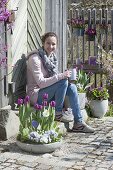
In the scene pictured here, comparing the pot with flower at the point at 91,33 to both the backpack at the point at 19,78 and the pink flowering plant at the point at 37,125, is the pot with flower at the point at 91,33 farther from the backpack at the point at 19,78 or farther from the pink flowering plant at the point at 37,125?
the pink flowering plant at the point at 37,125

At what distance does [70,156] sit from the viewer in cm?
503

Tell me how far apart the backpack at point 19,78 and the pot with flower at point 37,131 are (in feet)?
3.79

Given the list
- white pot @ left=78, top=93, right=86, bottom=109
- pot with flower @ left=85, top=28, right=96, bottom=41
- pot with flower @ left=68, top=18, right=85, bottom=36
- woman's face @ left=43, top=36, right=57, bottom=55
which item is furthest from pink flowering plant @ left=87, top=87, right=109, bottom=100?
pot with flower @ left=68, top=18, right=85, bottom=36

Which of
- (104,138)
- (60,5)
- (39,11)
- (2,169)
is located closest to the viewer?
(2,169)

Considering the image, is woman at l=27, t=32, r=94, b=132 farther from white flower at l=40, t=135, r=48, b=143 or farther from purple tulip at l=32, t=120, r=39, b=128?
white flower at l=40, t=135, r=48, b=143

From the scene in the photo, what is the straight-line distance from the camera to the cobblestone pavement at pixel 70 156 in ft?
15.2

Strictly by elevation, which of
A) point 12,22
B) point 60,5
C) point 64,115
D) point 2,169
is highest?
point 60,5

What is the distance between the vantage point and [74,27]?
9.15m

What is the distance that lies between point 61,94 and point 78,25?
11.2 feet

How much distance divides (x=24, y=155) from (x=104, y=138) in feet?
4.31

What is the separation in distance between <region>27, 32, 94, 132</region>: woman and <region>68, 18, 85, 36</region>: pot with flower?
2.92 metres

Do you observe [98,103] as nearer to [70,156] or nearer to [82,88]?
[82,88]

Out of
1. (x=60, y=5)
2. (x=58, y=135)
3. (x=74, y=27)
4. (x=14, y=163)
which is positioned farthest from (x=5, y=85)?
(x=74, y=27)

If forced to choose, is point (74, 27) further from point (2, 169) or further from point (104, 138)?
point (2, 169)
